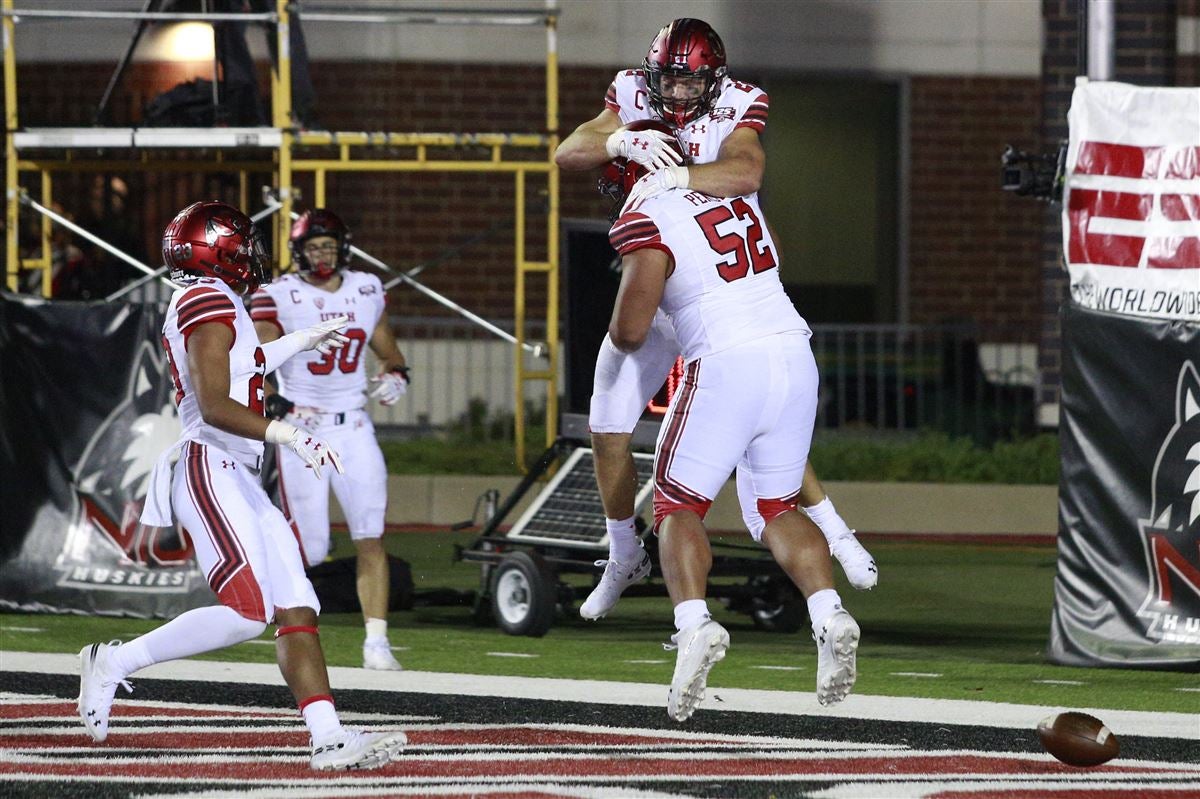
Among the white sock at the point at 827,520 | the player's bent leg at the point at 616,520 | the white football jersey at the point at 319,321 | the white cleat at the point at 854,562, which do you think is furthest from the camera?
the white football jersey at the point at 319,321

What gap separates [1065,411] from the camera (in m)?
9.74

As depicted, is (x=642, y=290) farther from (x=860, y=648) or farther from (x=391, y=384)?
(x=860, y=648)

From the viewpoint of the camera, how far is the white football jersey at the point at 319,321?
10125 mm

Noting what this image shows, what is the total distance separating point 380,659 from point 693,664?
3.07 metres

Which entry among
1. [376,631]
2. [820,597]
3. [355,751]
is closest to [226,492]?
[355,751]

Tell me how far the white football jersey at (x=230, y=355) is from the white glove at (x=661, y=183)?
128 cm

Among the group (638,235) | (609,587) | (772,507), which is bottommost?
(609,587)

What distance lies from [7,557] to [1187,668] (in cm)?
592

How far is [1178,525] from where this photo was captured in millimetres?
9352

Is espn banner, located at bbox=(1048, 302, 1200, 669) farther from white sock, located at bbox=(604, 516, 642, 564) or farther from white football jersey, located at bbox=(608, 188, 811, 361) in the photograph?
white football jersey, located at bbox=(608, 188, 811, 361)

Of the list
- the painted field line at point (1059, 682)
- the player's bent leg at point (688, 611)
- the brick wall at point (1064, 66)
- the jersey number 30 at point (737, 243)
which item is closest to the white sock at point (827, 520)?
the player's bent leg at point (688, 611)

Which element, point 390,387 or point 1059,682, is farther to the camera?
point 390,387

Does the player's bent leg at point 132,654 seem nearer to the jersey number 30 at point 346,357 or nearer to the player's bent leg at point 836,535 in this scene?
the player's bent leg at point 836,535

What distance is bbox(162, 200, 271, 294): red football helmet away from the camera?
23.0ft
